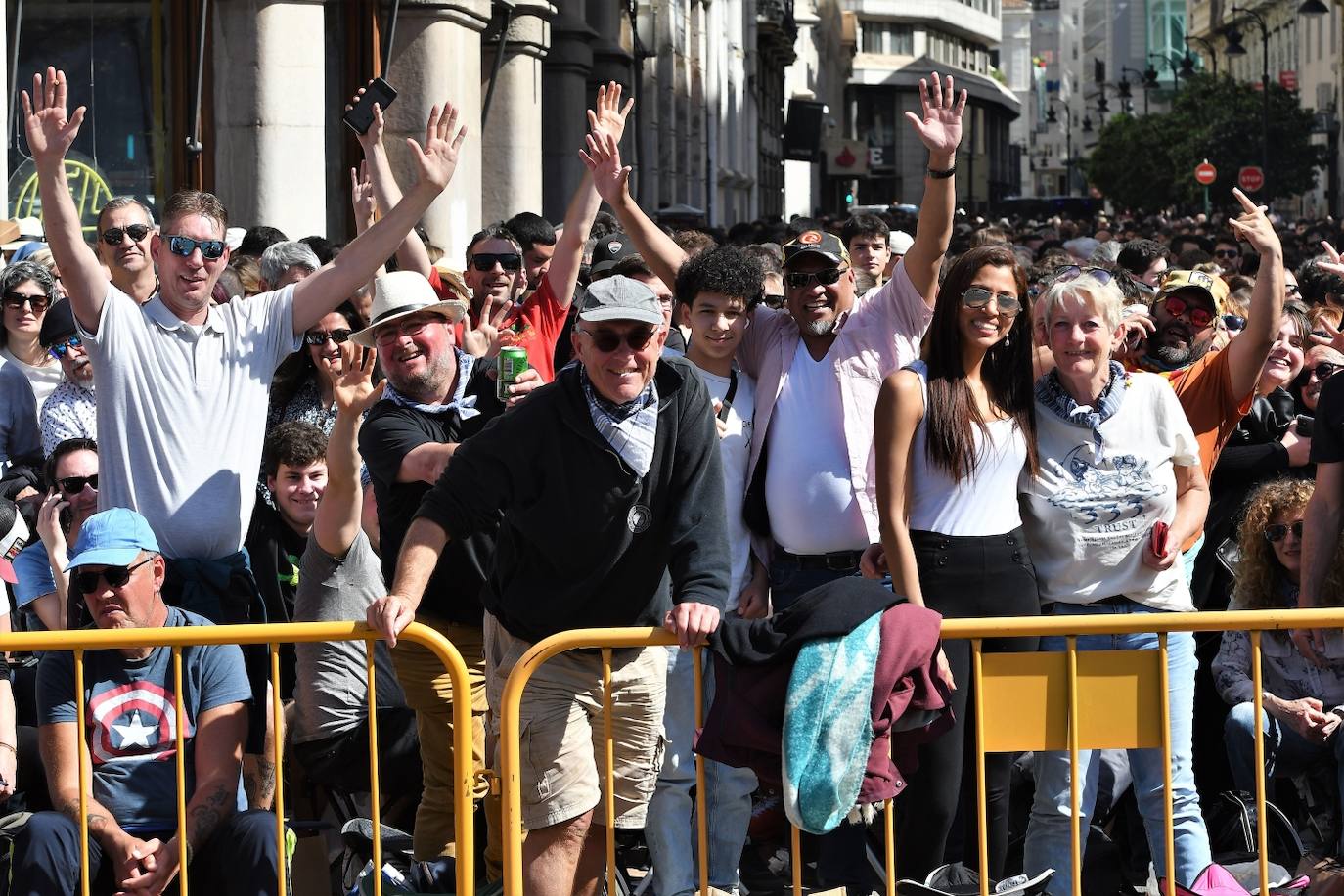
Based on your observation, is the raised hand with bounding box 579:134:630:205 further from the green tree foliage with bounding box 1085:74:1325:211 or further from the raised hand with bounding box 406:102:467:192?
the green tree foliage with bounding box 1085:74:1325:211

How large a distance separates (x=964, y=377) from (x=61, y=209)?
262 centimetres

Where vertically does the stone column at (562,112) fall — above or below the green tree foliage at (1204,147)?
below

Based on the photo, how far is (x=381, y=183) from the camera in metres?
7.42

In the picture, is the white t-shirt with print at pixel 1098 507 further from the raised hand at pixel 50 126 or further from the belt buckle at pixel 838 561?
the raised hand at pixel 50 126

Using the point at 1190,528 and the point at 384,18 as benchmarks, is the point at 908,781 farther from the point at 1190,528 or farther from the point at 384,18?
the point at 384,18

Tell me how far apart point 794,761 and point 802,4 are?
74.2 metres

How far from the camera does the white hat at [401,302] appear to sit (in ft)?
19.2

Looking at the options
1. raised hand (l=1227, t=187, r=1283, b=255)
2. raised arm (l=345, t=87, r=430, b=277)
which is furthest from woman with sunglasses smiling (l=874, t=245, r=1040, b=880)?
raised arm (l=345, t=87, r=430, b=277)

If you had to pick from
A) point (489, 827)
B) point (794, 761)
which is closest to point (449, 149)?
point (489, 827)

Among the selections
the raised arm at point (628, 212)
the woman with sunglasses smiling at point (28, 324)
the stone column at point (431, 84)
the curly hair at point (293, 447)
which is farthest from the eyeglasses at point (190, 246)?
the stone column at point (431, 84)

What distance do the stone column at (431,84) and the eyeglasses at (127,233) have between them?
26.2ft

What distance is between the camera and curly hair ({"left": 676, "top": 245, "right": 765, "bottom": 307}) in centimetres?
621

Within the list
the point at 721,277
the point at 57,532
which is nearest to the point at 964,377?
the point at 721,277

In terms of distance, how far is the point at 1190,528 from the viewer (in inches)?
234
